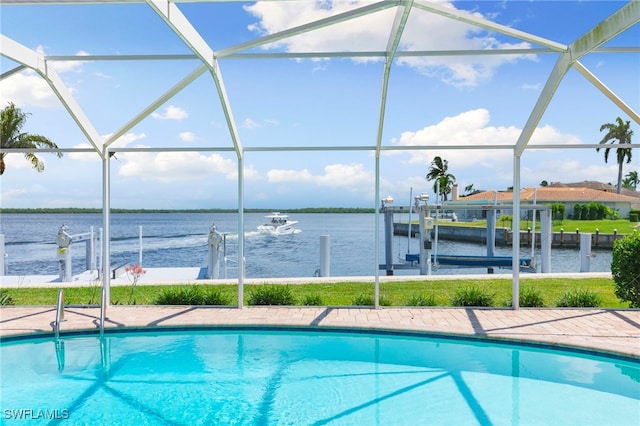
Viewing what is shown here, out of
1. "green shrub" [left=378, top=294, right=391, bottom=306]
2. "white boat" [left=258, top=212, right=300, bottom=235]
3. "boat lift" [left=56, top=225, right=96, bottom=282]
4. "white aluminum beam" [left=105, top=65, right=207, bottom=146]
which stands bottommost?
"white boat" [left=258, top=212, right=300, bottom=235]

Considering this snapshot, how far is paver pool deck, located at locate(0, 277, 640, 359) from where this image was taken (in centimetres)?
612

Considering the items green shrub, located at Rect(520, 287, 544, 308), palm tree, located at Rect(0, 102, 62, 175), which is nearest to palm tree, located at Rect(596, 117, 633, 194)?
green shrub, located at Rect(520, 287, 544, 308)

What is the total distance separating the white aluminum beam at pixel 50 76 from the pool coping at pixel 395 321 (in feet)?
8.51

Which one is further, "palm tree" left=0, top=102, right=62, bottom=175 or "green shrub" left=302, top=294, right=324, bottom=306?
"palm tree" left=0, top=102, right=62, bottom=175

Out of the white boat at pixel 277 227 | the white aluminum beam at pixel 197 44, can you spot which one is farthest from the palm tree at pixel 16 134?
the white boat at pixel 277 227

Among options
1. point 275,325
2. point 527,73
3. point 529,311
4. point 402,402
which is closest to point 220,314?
Result: point 275,325

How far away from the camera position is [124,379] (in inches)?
214

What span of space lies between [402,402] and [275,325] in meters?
2.42

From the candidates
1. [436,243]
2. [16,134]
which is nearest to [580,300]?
[436,243]

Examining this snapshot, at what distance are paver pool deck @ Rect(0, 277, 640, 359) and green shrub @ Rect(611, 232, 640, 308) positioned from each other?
0.85 ft

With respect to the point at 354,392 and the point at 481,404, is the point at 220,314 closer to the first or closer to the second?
the point at 354,392

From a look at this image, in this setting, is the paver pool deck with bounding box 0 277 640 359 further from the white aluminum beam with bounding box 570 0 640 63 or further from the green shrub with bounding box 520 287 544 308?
the white aluminum beam with bounding box 570 0 640 63

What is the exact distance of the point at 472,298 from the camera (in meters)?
7.84

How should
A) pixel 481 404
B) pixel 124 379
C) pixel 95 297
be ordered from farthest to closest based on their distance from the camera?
pixel 95 297, pixel 124 379, pixel 481 404
